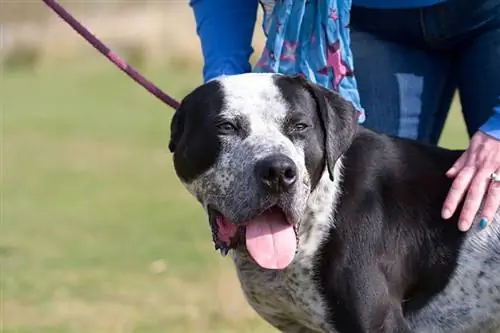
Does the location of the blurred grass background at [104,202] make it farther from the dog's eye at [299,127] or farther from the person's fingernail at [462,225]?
the person's fingernail at [462,225]

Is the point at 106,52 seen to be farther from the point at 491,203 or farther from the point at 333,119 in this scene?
the point at 491,203

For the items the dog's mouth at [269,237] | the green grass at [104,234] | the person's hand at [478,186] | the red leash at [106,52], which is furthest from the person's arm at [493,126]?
the green grass at [104,234]

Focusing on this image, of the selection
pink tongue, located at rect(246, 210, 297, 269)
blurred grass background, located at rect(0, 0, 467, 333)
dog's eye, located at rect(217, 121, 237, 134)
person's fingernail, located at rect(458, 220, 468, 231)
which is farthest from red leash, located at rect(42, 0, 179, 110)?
person's fingernail, located at rect(458, 220, 468, 231)

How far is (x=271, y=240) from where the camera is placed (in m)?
3.95

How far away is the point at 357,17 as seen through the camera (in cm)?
467

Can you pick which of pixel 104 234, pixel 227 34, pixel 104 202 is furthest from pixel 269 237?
pixel 104 202

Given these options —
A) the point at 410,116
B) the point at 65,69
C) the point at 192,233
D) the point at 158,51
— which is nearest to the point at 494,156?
the point at 410,116

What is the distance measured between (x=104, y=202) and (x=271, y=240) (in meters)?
7.59

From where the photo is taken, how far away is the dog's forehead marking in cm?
400

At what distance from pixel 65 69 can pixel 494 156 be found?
22.5 metres

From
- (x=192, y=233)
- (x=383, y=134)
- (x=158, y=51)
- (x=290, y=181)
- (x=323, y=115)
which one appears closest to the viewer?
(x=290, y=181)

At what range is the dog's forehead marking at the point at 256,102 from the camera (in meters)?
4.00

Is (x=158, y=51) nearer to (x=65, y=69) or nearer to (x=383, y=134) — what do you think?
(x=65, y=69)

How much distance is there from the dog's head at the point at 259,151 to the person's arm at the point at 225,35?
485 millimetres
